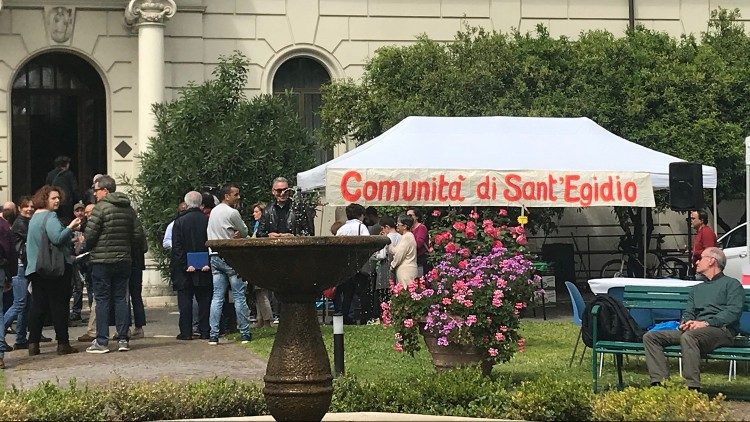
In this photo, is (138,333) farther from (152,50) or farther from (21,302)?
(152,50)

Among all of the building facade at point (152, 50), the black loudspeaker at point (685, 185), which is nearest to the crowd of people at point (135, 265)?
the black loudspeaker at point (685, 185)

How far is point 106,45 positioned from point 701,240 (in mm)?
11226

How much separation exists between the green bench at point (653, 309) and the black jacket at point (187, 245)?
20.2 ft

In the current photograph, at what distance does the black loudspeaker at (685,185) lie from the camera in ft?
64.9

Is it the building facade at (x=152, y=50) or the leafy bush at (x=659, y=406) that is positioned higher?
the building facade at (x=152, y=50)

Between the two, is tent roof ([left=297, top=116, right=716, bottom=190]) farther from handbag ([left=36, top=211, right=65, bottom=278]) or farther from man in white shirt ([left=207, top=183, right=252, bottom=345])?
handbag ([left=36, top=211, right=65, bottom=278])

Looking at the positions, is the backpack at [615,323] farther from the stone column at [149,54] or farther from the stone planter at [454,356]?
the stone column at [149,54]

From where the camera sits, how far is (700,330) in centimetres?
1273

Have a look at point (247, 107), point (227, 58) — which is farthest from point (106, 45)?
point (247, 107)

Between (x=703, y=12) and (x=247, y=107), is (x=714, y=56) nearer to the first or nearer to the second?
(x=703, y=12)

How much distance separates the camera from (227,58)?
26750mm

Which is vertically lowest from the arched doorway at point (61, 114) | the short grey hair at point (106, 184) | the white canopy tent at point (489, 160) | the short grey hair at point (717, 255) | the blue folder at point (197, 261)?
the blue folder at point (197, 261)

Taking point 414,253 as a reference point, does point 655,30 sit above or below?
above

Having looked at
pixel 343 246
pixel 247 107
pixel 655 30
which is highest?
pixel 655 30
